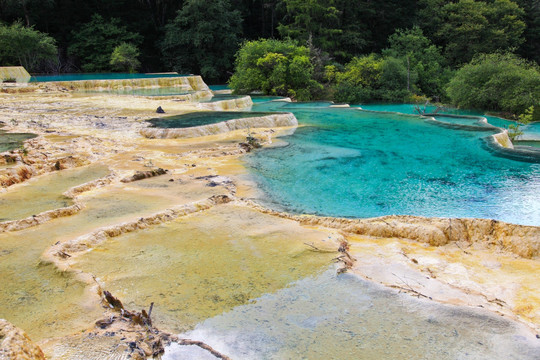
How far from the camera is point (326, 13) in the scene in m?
29.3

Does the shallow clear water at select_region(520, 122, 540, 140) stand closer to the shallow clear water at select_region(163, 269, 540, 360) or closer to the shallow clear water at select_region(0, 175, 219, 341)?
the shallow clear water at select_region(0, 175, 219, 341)

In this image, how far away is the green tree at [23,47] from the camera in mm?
23703

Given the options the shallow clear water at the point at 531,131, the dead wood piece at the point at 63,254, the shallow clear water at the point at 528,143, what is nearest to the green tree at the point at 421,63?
the shallow clear water at the point at 531,131

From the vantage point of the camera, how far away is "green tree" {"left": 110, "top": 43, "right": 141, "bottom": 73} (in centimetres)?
2795

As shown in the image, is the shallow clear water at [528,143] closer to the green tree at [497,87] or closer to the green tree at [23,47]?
the green tree at [497,87]

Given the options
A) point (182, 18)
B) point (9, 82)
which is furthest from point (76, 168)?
point (182, 18)

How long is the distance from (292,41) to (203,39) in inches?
280

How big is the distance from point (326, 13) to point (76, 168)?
25.1m

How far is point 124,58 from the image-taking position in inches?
1104

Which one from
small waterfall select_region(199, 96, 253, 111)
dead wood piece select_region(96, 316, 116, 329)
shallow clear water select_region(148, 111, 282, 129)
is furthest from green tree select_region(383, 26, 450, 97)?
dead wood piece select_region(96, 316, 116, 329)

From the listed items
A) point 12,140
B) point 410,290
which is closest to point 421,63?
point 12,140

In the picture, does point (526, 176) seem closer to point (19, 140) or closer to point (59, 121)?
point (19, 140)

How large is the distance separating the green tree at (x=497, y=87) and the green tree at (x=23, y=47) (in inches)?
925

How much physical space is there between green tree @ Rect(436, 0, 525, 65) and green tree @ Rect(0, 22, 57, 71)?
1024 inches
